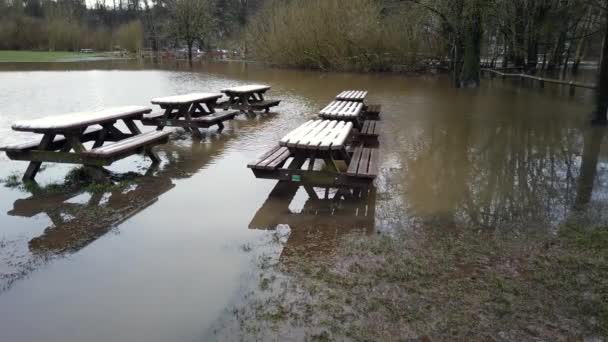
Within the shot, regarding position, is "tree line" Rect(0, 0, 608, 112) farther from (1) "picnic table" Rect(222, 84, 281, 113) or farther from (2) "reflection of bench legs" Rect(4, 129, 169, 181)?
(2) "reflection of bench legs" Rect(4, 129, 169, 181)

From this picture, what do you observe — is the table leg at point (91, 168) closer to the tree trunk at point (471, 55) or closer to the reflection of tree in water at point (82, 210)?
the reflection of tree in water at point (82, 210)

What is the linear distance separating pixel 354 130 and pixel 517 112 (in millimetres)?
5811

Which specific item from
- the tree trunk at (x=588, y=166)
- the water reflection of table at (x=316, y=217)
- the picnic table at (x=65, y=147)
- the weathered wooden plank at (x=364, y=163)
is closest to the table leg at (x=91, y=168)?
the picnic table at (x=65, y=147)

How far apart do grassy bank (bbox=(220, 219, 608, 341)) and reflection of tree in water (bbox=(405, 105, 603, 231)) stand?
641 millimetres

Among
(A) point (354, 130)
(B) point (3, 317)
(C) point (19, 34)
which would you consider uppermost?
(C) point (19, 34)

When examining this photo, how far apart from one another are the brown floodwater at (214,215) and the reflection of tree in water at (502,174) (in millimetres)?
23

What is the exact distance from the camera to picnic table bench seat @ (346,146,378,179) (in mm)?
4656

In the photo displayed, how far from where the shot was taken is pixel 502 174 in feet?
19.5

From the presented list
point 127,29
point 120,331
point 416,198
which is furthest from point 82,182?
point 127,29

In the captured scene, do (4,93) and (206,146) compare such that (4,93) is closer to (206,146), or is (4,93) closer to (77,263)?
(206,146)

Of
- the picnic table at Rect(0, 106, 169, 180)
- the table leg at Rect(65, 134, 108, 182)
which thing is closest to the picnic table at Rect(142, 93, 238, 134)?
the picnic table at Rect(0, 106, 169, 180)

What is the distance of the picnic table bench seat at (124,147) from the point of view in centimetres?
517

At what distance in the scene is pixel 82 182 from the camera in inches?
214

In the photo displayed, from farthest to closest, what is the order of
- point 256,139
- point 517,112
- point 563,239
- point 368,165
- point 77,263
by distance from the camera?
1. point 517,112
2. point 256,139
3. point 368,165
4. point 563,239
5. point 77,263
